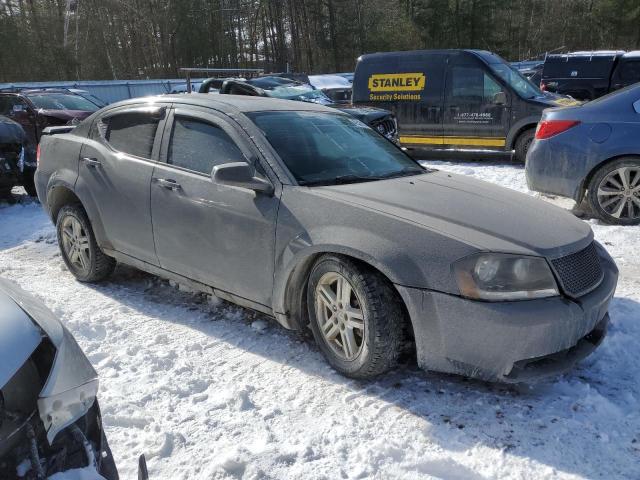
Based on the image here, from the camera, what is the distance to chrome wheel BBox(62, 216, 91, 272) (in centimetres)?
460

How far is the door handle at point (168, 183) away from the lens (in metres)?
3.71

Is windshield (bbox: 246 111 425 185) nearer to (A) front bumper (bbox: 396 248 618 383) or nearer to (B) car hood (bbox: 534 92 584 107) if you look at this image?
(A) front bumper (bbox: 396 248 618 383)

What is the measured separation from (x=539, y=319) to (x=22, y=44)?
36332mm

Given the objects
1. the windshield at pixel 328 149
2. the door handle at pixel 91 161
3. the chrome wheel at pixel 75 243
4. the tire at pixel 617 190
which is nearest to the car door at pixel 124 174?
the door handle at pixel 91 161

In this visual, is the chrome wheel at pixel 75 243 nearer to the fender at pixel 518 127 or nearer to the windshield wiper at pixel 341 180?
the windshield wiper at pixel 341 180

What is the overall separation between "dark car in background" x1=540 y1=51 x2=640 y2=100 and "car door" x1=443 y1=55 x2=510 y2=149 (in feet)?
20.9

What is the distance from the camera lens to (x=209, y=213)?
11.5 feet

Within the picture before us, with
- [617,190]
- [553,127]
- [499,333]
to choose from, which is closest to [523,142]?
[553,127]

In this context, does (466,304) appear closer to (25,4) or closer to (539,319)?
(539,319)

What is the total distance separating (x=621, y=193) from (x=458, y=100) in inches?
203

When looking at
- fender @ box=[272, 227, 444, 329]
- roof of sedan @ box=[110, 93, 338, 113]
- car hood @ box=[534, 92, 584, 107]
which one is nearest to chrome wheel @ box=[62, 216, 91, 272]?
roof of sedan @ box=[110, 93, 338, 113]

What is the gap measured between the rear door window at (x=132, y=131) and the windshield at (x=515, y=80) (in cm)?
756

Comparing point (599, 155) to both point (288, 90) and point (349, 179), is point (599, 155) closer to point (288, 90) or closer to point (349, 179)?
point (349, 179)

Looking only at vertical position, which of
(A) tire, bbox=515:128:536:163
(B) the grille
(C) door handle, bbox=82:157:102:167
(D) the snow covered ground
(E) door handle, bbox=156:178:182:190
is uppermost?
(C) door handle, bbox=82:157:102:167
